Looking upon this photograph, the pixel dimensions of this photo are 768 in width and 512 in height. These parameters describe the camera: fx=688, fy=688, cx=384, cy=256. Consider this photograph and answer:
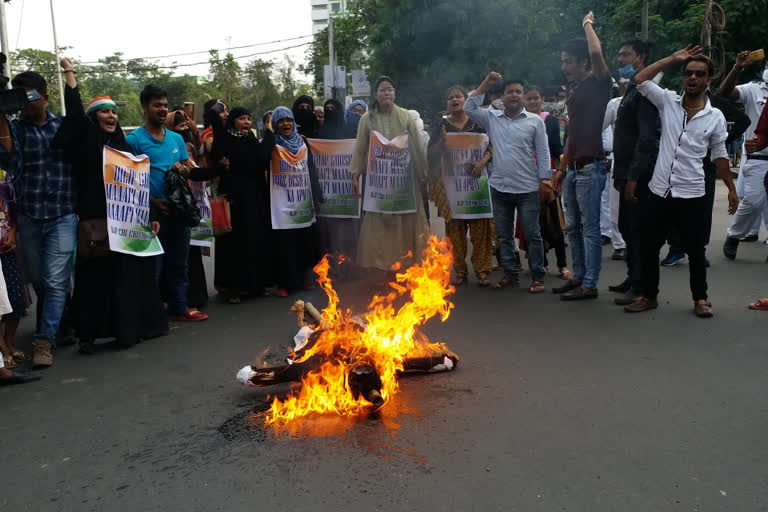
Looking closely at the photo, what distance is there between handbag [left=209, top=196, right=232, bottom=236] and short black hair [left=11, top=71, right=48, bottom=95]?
2.34 meters

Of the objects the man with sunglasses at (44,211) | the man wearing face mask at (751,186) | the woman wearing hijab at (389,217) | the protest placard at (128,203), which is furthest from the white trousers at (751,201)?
the man with sunglasses at (44,211)

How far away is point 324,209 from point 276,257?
928mm

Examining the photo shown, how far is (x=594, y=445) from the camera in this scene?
3.61 metres

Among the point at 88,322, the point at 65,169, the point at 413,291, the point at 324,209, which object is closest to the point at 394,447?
the point at 413,291

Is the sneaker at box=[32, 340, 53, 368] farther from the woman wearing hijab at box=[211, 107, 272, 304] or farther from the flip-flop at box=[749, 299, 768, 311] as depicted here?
the flip-flop at box=[749, 299, 768, 311]

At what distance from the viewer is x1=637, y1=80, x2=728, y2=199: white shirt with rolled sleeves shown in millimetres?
5918

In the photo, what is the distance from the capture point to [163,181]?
21.0ft

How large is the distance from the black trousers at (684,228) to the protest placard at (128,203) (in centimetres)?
440

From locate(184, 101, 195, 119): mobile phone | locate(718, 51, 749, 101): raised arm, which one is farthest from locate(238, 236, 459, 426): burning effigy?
locate(184, 101, 195, 119): mobile phone

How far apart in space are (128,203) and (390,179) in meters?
2.95

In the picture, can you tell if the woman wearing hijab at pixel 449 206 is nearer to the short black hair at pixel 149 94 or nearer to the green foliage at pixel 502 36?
the short black hair at pixel 149 94

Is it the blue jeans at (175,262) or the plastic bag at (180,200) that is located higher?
the plastic bag at (180,200)

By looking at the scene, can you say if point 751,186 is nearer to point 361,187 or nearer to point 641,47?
point 641,47

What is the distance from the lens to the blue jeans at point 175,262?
6.62m
